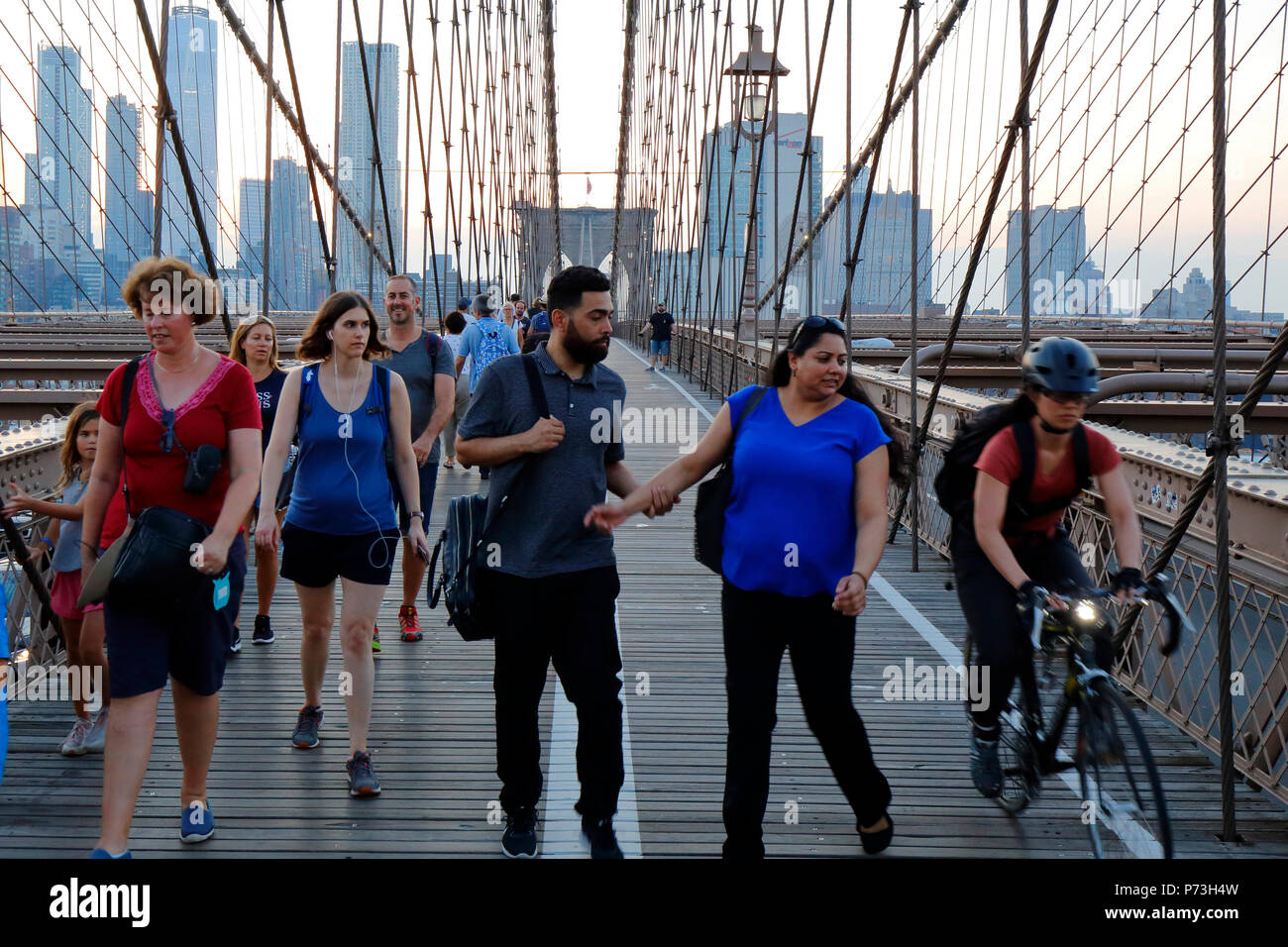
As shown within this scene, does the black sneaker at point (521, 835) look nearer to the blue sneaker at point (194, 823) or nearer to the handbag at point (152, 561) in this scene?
the blue sneaker at point (194, 823)

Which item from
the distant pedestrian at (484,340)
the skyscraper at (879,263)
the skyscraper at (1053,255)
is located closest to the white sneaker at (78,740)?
the distant pedestrian at (484,340)

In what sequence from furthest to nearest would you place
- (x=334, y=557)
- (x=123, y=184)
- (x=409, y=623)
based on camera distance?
1. (x=123, y=184)
2. (x=409, y=623)
3. (x=334, y=557)

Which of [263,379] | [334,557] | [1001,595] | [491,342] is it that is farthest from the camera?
[491,342]

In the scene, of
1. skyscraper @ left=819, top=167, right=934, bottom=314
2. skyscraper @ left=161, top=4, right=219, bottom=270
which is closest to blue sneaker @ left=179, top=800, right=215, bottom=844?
skyscraper @ left=161, top=4, right=219, bottom=270

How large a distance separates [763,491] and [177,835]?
1723mm

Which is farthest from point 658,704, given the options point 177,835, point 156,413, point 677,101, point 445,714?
point 677,101

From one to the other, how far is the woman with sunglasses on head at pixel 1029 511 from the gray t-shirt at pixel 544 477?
94cm

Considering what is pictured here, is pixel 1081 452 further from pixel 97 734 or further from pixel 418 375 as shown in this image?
pixel 97 734

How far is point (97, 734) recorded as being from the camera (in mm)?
4062

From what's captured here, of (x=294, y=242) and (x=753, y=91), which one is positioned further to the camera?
(x=294, y=242)

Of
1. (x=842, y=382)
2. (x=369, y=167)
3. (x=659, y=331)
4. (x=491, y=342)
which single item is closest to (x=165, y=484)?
(x=842, y=382)

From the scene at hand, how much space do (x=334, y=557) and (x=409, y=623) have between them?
6.00 ft

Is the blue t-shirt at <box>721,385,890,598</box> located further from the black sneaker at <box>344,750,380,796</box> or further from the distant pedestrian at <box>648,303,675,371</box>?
the distant pedestrian at <box>648,303,675,371</box>

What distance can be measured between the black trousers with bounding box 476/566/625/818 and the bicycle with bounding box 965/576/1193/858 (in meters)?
0.98
